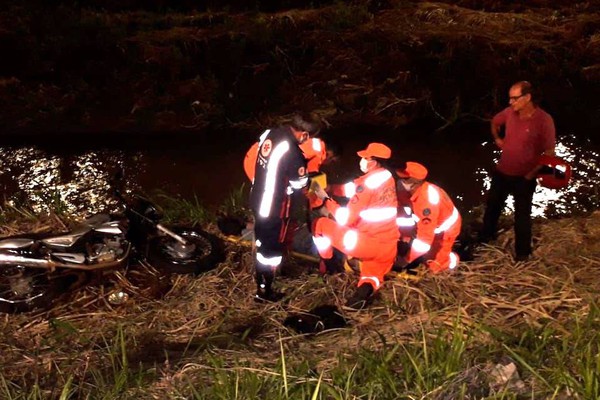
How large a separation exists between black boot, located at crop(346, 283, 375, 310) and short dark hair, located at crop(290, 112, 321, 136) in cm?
120

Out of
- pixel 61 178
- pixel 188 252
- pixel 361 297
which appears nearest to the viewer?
pixel 361 297

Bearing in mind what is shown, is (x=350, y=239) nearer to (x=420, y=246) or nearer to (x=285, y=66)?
(x=420, y=246)

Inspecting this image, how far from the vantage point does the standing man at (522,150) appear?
4957mm

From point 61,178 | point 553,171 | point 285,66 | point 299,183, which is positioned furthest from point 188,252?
point 285,66

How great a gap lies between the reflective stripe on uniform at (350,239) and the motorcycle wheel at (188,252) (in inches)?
47.1

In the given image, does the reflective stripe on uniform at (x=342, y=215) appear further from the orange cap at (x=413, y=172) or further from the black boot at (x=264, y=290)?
the black boot at (x=264, y=290)

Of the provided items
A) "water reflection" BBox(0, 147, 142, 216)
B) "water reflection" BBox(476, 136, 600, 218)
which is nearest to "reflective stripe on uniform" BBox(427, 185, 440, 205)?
"water reflection" BBox(476, 136, 600, 218)

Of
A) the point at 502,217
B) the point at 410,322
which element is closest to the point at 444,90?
the point at 502,217

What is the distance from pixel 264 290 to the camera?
4996mm

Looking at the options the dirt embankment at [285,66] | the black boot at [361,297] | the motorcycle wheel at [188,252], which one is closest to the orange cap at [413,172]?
the black boot at [361,297]

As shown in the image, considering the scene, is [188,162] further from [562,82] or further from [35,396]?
[562,82]

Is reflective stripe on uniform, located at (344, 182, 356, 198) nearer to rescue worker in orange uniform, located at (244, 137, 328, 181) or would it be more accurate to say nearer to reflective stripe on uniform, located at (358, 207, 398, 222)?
reflective stripe on uniform, located at (358, 207, 398, 222)

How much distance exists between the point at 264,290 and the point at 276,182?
92 cm

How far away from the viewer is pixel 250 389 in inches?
143
